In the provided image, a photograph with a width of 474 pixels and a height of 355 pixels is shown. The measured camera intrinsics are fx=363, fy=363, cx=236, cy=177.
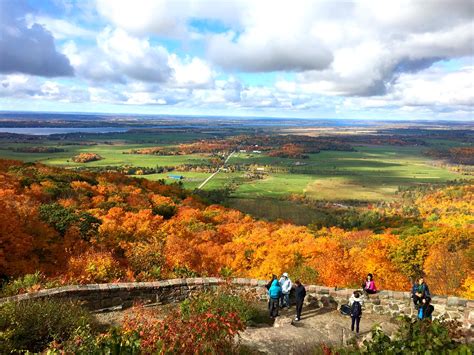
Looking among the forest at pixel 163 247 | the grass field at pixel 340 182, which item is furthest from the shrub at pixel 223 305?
the grass field at pixel 340 182

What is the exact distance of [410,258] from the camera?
41.2 meters

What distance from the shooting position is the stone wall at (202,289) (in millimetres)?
13188

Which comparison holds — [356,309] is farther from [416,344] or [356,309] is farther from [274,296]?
[416,344]

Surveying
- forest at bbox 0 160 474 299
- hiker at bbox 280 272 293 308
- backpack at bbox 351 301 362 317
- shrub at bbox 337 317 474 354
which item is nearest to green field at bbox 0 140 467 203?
forest at bbox 0 160 474 299

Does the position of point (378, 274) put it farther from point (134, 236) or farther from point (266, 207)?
point (266, 207)

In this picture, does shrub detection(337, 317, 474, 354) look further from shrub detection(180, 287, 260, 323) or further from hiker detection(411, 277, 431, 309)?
hiker detection(411, 277, 431, 309)

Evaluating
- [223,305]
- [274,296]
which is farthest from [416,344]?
[274,296]

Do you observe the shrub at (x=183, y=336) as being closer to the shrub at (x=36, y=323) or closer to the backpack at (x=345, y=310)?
the shrub at (x=36, y=323)

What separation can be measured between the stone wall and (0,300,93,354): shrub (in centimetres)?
179

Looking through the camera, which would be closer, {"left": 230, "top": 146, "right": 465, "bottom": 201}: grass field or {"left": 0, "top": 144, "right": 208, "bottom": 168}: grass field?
{"left": 230, "top": 146, "right": 465, "bottom": 201}: grass field

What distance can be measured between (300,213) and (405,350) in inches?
3667

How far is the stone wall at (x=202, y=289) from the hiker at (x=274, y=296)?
1.38 m

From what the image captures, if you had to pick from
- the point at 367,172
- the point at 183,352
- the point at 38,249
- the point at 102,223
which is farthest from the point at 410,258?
the point at 367,172

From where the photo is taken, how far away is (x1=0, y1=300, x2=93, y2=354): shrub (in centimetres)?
944
